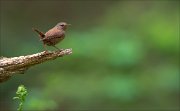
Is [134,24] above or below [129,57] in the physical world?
above

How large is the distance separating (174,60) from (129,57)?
39.2 inches

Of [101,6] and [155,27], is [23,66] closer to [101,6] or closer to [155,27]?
[155,27]

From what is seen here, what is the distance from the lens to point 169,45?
9.37 meters

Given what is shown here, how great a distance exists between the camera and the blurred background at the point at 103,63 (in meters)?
7.93

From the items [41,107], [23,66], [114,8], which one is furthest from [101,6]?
[23,66]

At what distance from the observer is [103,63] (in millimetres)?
8594

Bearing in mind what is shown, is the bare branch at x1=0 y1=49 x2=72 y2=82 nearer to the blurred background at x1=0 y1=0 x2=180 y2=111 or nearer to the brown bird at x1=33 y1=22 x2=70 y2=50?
the brown bird at x1=33 y1=22 x2=70 y2=50

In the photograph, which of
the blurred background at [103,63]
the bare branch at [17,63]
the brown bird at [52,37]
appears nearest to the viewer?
the bare branch at [17,63]

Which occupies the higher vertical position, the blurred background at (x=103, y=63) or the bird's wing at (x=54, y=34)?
the blurred background at (x=103, y=63)

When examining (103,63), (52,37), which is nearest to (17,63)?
(52,37)

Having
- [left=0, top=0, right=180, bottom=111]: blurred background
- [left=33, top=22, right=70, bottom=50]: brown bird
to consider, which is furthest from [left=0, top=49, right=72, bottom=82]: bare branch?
[left=0, top=0, right=180, bottom=111]: blurred background

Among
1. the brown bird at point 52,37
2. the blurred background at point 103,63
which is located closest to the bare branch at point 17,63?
the brown bird at point 52,37

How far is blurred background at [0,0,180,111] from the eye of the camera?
7934 millimetres

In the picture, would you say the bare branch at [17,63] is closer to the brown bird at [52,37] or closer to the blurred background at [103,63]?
the brown bird at [52,37]
